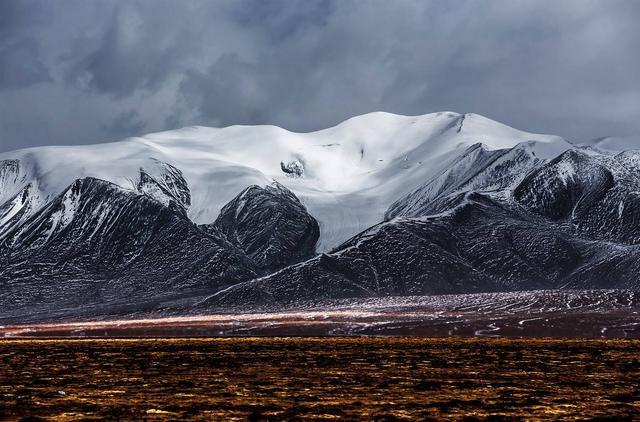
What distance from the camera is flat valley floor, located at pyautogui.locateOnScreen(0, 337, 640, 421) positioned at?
24891 millimetres

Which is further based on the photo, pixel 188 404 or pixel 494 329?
pixel 494 329

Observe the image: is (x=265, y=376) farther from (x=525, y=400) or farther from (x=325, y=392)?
(x=525, y=400)

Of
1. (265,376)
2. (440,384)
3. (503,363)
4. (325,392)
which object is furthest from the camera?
(503,363)

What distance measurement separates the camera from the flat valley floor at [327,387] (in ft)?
81.7

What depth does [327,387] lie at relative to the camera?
32562 mm

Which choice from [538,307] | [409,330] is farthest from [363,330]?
[538,307]

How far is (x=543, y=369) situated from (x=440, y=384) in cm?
995

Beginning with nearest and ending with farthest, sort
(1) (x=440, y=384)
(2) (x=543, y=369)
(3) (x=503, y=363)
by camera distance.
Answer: (1) (x=440, y=384)
(2) (x=543, y=369)
(3) (x=503, y=363)

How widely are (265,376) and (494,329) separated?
88.8 metres

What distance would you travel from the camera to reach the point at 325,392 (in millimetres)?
30594

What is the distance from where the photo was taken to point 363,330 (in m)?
125

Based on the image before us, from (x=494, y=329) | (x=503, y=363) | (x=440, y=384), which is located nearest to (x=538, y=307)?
(x=494, y=329)

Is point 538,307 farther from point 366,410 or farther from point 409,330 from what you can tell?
point 366,410

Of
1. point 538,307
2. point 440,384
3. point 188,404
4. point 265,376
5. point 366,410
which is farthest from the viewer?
point 538,307
